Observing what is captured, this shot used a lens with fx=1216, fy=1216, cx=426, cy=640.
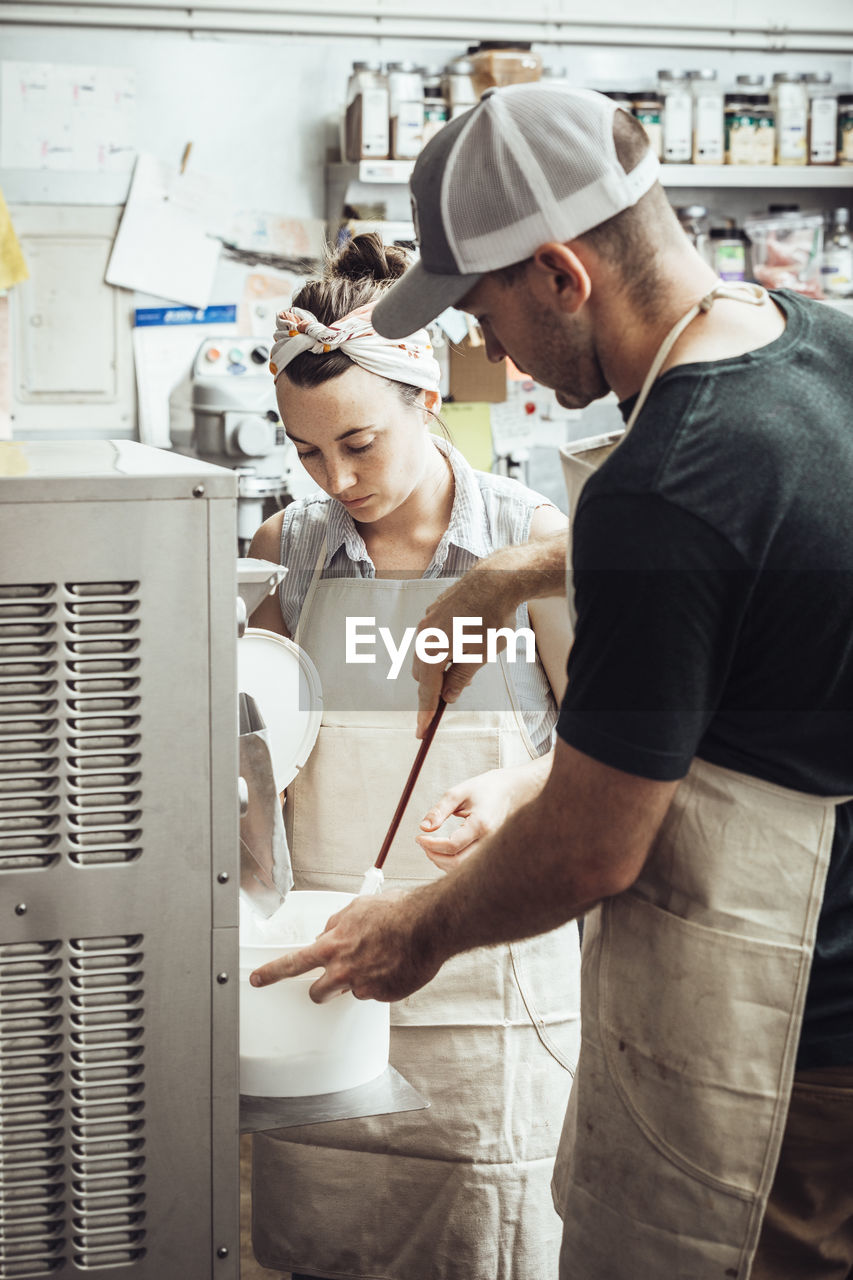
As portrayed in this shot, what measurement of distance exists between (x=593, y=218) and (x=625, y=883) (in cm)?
49

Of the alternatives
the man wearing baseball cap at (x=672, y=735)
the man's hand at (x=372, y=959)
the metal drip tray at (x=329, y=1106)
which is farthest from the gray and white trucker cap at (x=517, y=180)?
the metal drip tray at (x=329, y=1106)

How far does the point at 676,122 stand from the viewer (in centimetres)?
319

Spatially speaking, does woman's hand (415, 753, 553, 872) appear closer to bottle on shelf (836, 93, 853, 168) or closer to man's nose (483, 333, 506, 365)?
man's nose (483, 333, 506, 365)

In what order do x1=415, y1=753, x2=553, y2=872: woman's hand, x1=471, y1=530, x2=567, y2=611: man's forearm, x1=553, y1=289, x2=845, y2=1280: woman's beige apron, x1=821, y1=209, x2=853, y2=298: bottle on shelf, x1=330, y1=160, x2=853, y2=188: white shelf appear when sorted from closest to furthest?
x1=553, y1=289, x2=845, y2=1280: woman's beige apron
x1=471, y1=530, x2=567, y2=611: man's forearm
x1=415, y1=753, x2=553, y2=872: woman's hand
x1=330, y1=160, x2=853, y2=188: white shelf
x1=821, y1=209, x2=853, y2=298: bottle on shelf

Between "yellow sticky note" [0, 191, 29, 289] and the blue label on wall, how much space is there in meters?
0.31

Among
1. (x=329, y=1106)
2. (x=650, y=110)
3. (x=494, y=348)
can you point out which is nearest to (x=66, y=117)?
(x=650, y=110)

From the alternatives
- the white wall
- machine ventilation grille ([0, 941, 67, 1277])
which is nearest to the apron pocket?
machine ventilation grille ([0, 941, 67, 1277])

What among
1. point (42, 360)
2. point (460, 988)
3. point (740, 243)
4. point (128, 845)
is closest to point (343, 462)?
point (460, 988)

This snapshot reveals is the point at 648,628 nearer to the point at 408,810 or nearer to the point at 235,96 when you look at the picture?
the point at 408,810

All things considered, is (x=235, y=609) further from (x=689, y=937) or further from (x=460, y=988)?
(x=460, y=988)

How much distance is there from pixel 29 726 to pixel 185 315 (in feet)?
8.76

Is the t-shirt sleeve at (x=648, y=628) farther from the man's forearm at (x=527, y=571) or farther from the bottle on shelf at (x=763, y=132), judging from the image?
the bottle on shelf at (x=763, y=132)

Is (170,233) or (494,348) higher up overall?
(170,233)

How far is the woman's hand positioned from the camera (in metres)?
1.42
